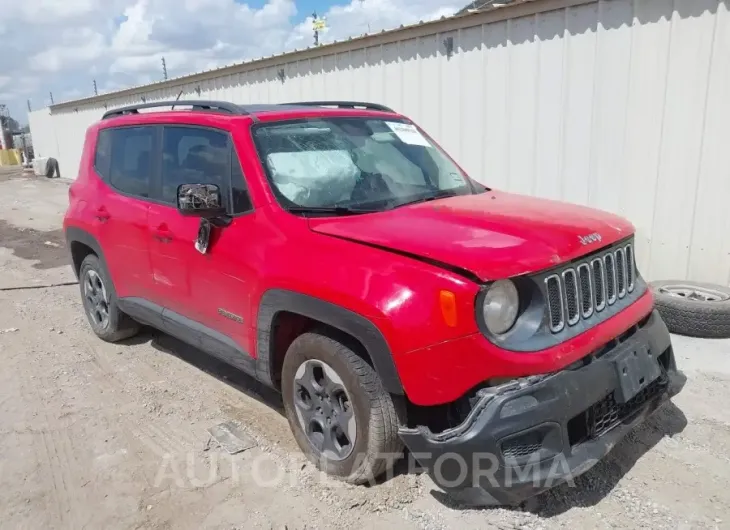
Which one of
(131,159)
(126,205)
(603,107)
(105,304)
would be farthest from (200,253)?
(603,107)

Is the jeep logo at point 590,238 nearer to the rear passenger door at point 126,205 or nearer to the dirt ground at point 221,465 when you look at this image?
the dirt ground at point 221,465

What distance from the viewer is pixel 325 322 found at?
277cm

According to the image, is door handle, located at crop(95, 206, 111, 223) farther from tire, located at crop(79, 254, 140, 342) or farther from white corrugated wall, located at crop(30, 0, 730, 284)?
white corrugated wall, located at crop(30, 0, 730, 284)

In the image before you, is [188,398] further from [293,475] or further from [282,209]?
[282,209]

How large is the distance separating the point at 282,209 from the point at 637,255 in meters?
3.90

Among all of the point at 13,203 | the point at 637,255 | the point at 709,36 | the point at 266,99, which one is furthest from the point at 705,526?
the point at 13,203

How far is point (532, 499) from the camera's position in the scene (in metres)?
2.86

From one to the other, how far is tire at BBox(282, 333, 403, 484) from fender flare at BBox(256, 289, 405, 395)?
4.8 inches

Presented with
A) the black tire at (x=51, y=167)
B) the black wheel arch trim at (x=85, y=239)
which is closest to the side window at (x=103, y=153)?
the black wheel arch trim at (x=85, y=239)

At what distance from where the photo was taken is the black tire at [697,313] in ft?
14.9

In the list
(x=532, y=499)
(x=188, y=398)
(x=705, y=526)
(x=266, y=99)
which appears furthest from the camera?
(x=266, y=99)

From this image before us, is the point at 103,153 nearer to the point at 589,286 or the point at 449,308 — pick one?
the point at 449,308

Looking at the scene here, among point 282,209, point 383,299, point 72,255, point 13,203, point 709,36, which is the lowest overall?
point 13,203

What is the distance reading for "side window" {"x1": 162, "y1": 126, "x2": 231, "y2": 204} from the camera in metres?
3.54
